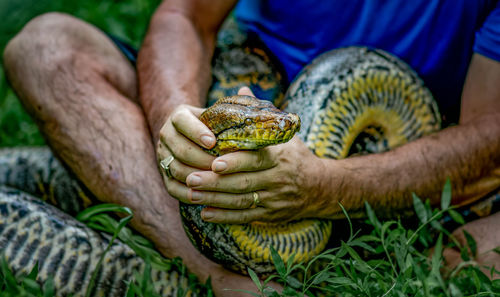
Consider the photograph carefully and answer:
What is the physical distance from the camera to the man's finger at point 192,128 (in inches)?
68.8

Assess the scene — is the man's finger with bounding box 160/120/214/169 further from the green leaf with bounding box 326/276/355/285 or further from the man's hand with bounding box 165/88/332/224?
the green leaf with bounding box 326/276/355/285

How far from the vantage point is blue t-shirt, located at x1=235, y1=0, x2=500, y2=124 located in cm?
274

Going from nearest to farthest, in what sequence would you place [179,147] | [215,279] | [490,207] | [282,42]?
[179,147] < [215,279] < [490,207] < [282,42]

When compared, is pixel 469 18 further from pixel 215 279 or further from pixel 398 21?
pixel 215 279

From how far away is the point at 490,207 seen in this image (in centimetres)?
262

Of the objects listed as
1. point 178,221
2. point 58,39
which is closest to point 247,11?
point 58,39

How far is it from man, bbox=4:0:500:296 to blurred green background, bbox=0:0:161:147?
36.3 inches

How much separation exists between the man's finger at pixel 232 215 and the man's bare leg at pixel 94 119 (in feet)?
1.60

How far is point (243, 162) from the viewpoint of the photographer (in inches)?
69.5

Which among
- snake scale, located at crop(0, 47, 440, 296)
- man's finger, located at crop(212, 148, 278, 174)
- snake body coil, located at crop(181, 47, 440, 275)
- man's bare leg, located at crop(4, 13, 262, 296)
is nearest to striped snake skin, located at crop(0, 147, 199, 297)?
snake scale, located at crop(0, 47, 440, 296)

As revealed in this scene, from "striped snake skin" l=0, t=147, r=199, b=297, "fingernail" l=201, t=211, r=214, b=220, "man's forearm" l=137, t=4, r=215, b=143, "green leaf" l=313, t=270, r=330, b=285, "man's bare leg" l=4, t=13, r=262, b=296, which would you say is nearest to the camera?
"green leaf" l=313, t=270, r=330, b=285

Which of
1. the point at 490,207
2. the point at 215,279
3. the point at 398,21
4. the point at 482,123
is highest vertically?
the point at 398,21

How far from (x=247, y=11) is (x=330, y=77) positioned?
1024 mm

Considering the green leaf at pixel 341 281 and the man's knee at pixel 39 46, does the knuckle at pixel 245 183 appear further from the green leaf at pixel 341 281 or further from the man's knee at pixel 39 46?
the man's knee at pixel 39 46
